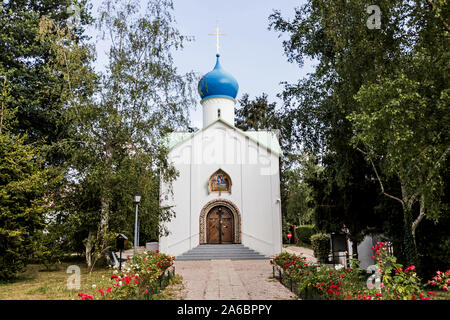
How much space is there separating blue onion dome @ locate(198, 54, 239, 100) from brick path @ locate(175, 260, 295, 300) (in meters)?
11.4

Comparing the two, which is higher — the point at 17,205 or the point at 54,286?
the point at 17,205

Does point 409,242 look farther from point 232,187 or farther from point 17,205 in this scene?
point 17,205

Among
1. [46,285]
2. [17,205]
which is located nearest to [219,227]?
[46,285]

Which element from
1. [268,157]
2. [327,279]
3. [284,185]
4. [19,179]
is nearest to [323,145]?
[327,279]

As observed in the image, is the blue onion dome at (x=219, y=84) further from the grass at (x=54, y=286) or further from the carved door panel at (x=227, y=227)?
the grass at (x=54, y=286)

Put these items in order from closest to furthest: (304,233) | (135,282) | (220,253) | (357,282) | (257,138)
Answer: (135,282)
(357,282)
(220,253)
(257,138)
(304,233)

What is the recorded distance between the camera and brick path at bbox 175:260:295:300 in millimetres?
7625

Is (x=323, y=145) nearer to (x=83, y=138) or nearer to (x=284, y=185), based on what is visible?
(x=83, y=138)

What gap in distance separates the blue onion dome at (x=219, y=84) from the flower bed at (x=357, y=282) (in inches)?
524

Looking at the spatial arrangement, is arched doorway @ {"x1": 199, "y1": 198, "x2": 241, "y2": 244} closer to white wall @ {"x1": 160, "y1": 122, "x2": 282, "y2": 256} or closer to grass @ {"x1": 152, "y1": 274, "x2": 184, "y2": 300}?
white wall @ {"x1": 160, "y1": 122, "x2": 282, "y2": 256}

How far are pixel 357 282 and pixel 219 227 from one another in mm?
10958

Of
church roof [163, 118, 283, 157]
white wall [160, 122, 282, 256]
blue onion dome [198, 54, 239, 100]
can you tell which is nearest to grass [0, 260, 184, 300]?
white wall [160, 122, 282, 256]

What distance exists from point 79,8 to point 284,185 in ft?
61.2

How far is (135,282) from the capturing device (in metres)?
6.17
